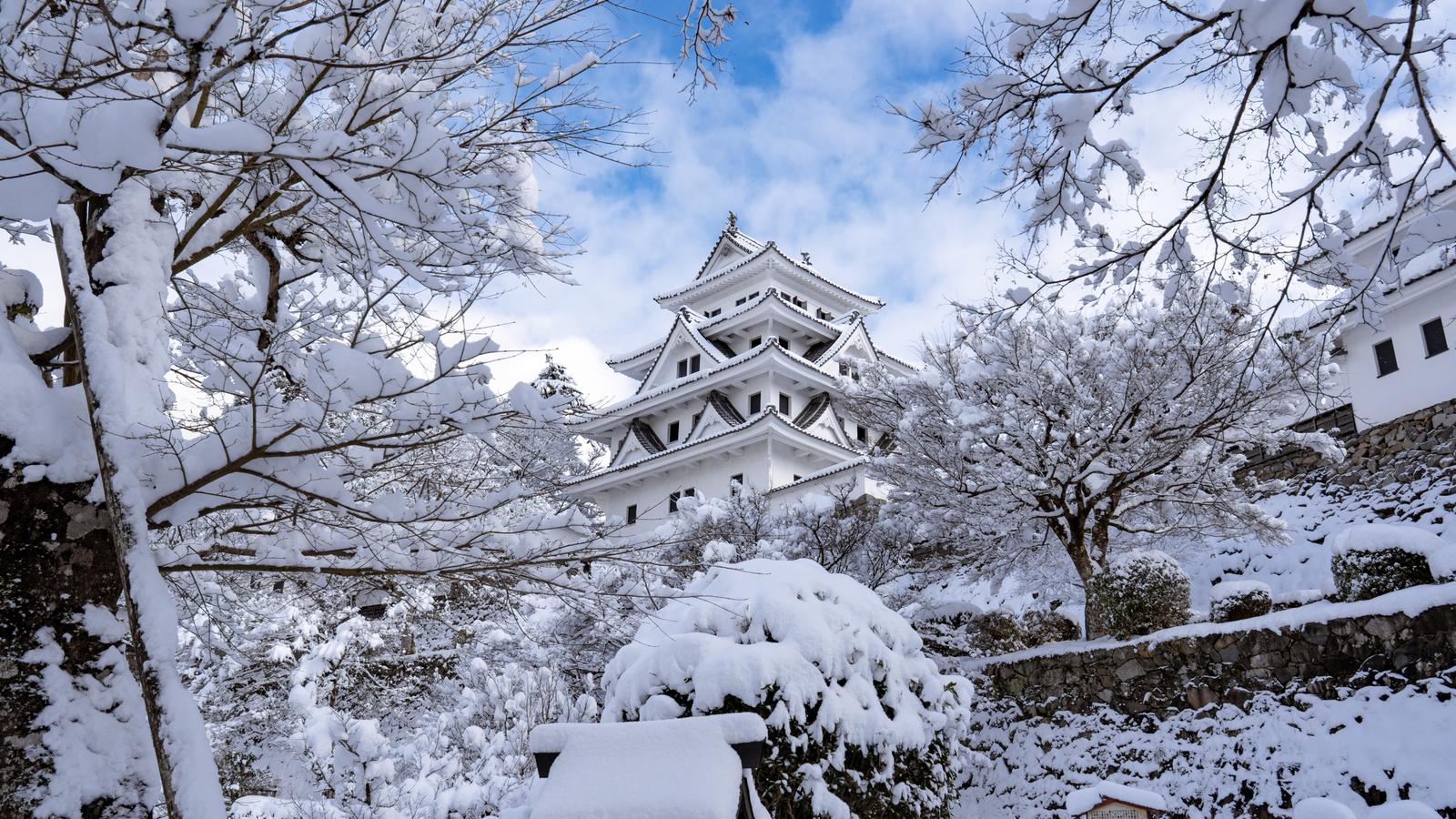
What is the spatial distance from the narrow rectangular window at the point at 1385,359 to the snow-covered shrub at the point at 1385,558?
32.3 feet

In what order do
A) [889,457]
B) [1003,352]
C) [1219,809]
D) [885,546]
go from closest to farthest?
[1219,809]
[1003,352]
[889,457]
[885,546]

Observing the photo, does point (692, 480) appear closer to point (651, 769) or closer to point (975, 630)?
point (975, 630)

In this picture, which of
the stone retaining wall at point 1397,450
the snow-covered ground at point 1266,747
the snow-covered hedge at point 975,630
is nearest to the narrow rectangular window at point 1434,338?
the stone retaining wall at point 1397,450

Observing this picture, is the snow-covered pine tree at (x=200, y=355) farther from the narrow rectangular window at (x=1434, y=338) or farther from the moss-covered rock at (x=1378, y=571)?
the narrow rectangular window at (x=1434, y=338)

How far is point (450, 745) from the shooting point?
1247cm

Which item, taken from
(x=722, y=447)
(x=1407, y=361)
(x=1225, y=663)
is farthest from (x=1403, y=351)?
(x=722, y=447)

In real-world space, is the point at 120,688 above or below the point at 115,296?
below

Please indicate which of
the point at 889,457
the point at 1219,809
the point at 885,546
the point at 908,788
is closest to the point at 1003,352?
the point at 889,457

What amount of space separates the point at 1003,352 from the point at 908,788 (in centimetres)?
813

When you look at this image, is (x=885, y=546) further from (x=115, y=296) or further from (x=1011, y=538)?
(x=115, y=296)

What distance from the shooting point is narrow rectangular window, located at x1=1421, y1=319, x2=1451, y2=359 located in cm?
1533

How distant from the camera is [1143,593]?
1052 cm

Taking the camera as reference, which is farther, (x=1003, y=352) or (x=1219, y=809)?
(x=1003, y=352)

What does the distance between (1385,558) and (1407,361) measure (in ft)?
32.5
